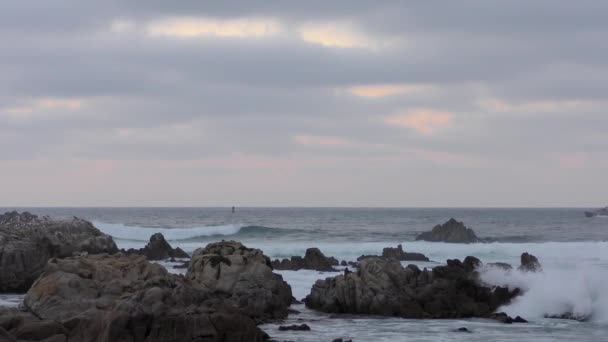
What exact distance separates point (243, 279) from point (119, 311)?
874 centimetres

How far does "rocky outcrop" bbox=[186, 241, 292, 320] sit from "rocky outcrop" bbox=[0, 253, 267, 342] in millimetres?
2332

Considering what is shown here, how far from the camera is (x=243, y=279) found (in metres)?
29.5

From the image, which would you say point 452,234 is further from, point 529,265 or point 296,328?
point 296,328

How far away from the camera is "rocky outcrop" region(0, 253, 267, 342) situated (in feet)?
68.2

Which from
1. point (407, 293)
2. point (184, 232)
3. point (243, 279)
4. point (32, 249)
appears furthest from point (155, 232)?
point (407, 293)

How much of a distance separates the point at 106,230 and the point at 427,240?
39059mm

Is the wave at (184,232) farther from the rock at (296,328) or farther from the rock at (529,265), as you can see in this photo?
the rock at (296,328)

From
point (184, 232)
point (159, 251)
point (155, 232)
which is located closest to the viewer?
point (159, 251)

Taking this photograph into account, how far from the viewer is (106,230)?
9850 cm

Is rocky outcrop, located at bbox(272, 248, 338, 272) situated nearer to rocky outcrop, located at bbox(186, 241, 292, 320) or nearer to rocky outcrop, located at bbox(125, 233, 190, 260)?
rocky outcrop, located at bbox(125, 233, 190, 260)

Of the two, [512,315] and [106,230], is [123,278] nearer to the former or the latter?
[512,315]

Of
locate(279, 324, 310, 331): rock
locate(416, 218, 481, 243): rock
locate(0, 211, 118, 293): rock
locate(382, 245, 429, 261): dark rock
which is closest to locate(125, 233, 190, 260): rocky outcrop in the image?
locate(0, 211, 118, 293): rock

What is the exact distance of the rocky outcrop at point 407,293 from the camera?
29375mm

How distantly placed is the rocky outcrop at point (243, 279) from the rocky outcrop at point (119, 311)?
7.65 ft
